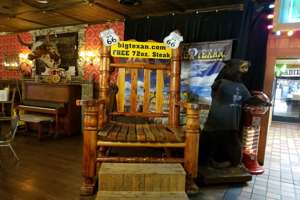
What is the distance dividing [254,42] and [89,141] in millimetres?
2569

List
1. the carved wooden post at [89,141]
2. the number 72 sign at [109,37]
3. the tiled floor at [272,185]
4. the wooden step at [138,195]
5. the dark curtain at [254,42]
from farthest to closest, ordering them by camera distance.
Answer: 1. the dark curtain at [254,42]
2. the number 72 sign at [109,37]
3. the tiled floor at [272,185]
4. the carved wooden post at [89,141]
5. the wooden step at [138,195]

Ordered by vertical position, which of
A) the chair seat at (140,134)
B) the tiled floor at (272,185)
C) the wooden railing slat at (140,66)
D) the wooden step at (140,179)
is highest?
the wooden railing slat at (140,66)

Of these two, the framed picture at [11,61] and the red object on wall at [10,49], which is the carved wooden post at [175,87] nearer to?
the red object on wall at [10,49]

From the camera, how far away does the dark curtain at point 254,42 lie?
3.25 m

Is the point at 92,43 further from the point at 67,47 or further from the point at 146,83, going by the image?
the point at 146,83

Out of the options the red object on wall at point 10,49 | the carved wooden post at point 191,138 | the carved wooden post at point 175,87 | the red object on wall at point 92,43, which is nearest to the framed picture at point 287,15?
the carved wooden post at point 191,138

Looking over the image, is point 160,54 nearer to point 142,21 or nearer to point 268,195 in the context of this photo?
point 142,21

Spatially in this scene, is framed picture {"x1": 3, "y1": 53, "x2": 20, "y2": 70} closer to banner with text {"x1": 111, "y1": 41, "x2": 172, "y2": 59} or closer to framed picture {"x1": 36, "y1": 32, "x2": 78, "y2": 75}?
framed picture {"x1": 36, "y1": 32, "x2": 78, "y2": 75}

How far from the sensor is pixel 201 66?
384 cm

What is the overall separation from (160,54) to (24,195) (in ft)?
7.10

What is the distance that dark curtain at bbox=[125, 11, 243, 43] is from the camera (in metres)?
3.63

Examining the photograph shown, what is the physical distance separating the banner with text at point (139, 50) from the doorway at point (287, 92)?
256 inches

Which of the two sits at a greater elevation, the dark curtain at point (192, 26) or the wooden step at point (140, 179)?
the dark curtain at point (192, 26)

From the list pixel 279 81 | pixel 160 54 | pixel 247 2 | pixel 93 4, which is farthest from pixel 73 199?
pixel 279 81
